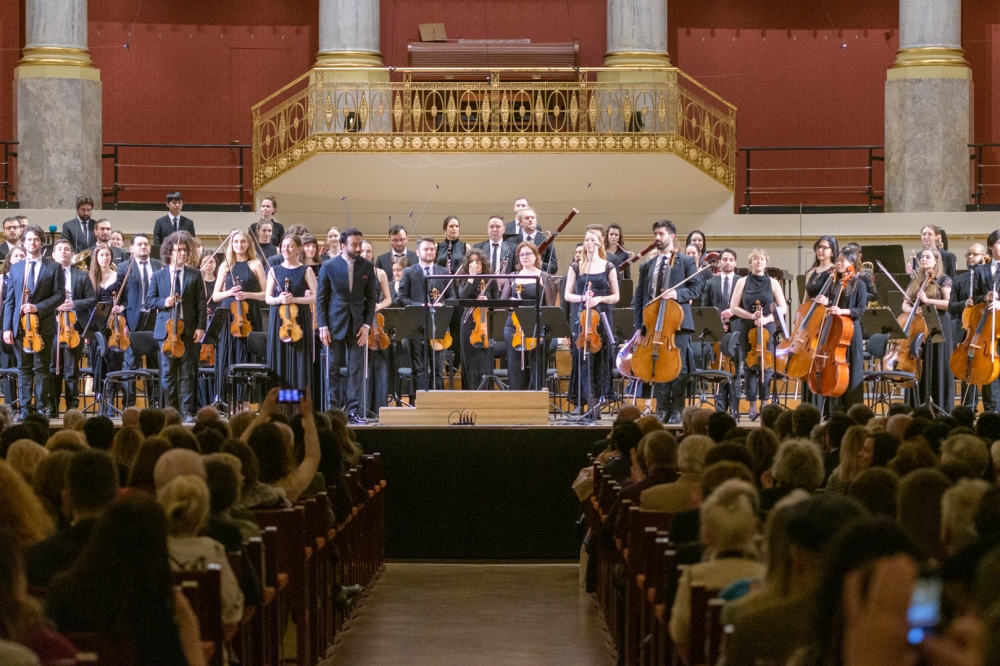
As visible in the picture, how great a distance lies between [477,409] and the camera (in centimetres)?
1007

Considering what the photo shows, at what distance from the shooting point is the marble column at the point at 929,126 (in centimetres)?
1600

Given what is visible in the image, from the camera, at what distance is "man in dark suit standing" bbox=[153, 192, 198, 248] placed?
13.2m

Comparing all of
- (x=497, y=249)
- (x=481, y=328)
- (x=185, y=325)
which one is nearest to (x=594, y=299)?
(x=481, y=328)

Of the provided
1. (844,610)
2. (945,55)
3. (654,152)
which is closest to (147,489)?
(844,610)

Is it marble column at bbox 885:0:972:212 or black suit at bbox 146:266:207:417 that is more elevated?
marble column at bbox 885:0:972:212

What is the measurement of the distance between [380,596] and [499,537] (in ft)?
4.82

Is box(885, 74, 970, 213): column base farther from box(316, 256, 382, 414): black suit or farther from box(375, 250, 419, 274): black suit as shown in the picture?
box(316, 256, 382, 414): black suit

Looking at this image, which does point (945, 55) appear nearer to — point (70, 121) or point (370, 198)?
point (370, 198)

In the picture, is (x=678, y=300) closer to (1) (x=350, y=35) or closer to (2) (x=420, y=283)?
(2) (x=420, y=283)

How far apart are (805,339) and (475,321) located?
247cm

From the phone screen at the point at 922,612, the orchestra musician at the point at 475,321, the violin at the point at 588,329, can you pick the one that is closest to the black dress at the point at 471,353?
the orchestra musician at the point at 475,321

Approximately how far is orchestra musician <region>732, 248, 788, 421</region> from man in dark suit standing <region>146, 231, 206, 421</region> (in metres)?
4.04

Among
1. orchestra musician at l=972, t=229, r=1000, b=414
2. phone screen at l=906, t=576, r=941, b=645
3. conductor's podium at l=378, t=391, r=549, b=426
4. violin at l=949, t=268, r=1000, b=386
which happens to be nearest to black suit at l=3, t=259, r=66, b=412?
conductor's podium at l=378, t=391, r=549, b=426

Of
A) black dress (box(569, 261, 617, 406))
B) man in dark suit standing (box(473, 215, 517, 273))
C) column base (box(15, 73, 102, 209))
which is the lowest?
black dress (box(569, 261, 617, 406))
